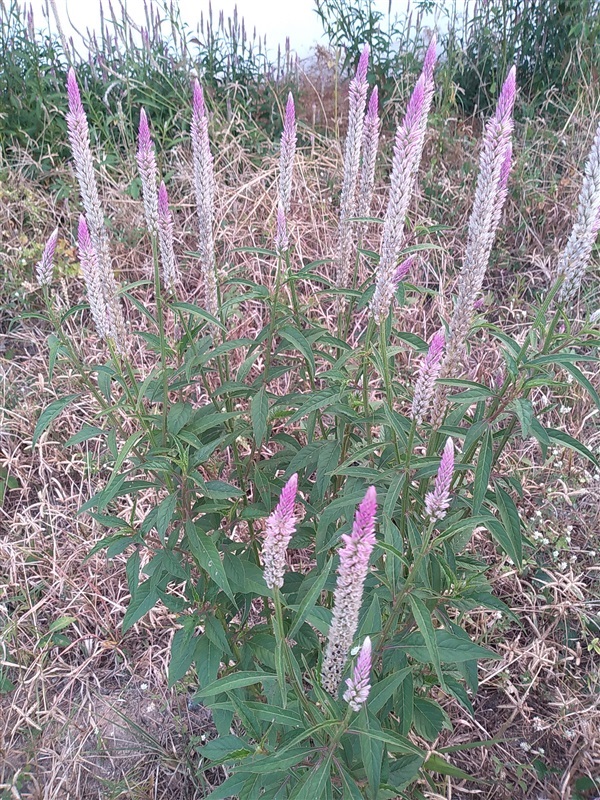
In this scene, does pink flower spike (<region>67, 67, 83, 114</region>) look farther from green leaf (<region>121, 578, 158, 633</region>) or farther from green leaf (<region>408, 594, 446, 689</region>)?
green leaf (<region>408, 594, 446, 689</region>)

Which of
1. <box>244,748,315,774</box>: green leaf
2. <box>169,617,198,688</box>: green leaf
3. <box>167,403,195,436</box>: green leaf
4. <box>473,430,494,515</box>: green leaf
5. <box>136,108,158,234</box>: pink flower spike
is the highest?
<box>136,108,158,234</box>: pink flower spike

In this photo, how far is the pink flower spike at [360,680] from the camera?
1.32 m

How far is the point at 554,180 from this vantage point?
5.07 metres

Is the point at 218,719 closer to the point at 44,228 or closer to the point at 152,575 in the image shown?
the point at 152,575

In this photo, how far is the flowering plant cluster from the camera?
62.8 inches

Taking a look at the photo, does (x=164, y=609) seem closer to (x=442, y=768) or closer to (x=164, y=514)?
(x=442, y=768)

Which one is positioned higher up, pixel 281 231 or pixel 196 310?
pixel 281 231

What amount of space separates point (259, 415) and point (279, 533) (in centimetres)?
100

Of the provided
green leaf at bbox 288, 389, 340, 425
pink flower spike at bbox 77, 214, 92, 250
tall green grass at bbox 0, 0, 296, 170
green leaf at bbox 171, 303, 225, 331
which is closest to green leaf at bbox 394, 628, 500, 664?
green leaf at bbox 288, 389, 340, 425

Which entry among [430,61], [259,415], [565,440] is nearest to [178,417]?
[259,415]

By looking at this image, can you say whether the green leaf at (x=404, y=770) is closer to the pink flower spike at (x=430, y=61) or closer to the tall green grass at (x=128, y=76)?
the pink flower spike at (x=430, y=61)

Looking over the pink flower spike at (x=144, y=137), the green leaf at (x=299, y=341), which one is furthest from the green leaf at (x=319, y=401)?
the pink flower spike at (x=144, y=137)

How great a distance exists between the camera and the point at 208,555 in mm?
2064

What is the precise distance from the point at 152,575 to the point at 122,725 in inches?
59.6
